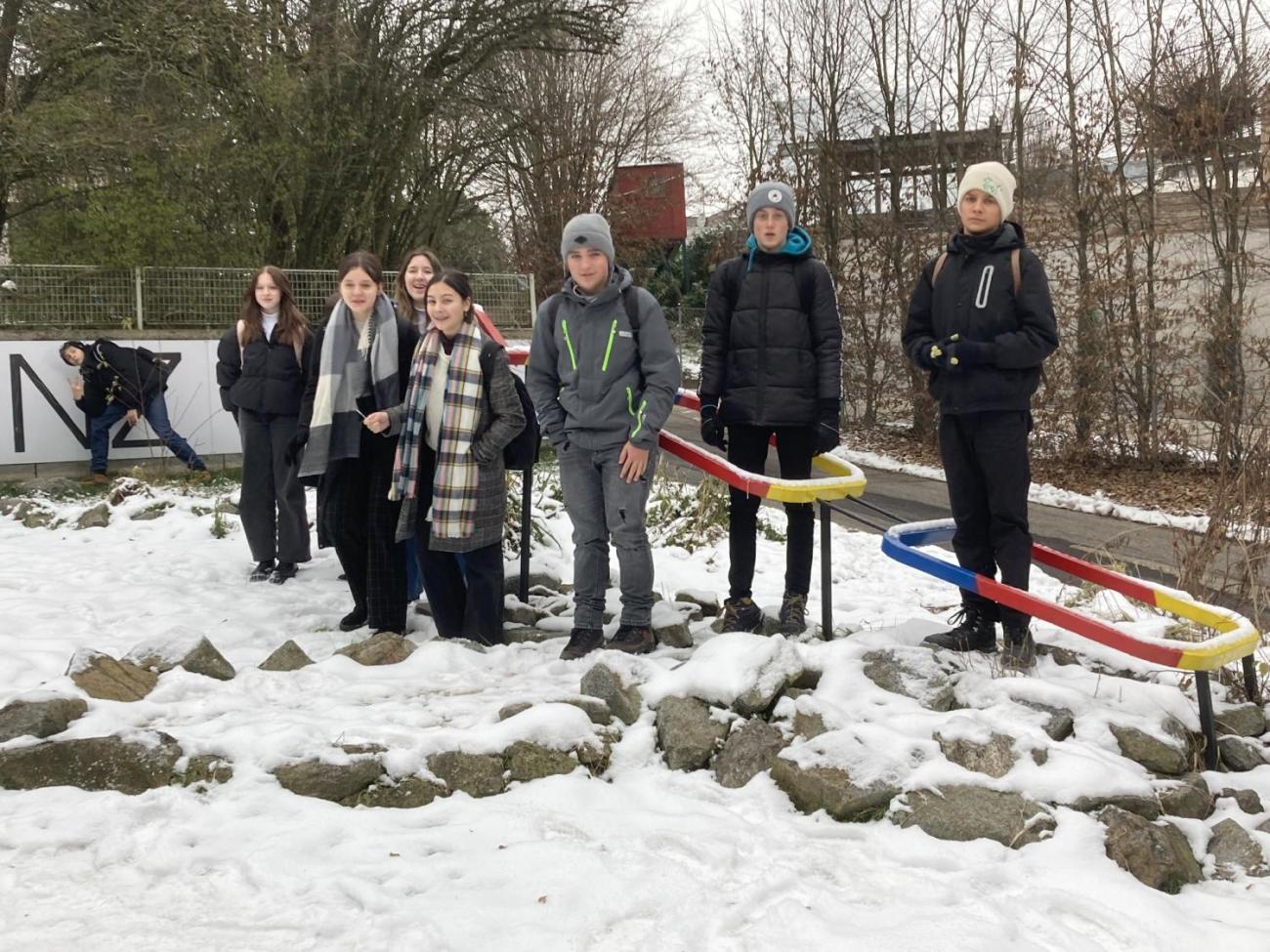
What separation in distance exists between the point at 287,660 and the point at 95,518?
4056 mm

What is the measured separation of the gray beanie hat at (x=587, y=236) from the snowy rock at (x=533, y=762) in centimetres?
186

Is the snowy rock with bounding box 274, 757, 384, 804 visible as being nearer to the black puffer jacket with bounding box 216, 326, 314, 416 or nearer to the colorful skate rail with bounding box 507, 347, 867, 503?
the colorful skate rail with bounding box 507, 347, 867, 503

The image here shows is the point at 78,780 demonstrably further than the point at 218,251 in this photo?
No

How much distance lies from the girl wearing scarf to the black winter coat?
269 inches

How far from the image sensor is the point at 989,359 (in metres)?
3.89

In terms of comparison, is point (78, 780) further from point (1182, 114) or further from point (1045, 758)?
point (1182, 114)

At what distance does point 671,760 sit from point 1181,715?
172 centimetres

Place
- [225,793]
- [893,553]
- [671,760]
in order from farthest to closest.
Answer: [893,553] → [671,760] → [225,793]

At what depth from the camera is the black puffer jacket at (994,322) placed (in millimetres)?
3902

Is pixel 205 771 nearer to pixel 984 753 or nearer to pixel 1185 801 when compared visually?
pixel 984 753

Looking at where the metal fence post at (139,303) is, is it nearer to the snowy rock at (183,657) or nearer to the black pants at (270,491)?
the black pants at (270,491)

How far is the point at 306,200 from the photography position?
14.9 metres

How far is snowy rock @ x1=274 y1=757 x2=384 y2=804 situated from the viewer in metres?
3.18

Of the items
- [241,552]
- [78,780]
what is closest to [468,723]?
[78,780]
